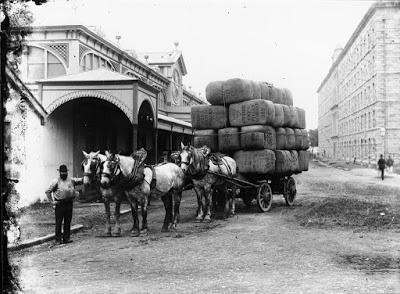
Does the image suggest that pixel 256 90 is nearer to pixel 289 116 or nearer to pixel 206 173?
pixel 289 116

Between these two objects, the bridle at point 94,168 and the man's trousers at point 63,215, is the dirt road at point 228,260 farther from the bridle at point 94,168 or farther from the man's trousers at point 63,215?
the bridle at point 94,168

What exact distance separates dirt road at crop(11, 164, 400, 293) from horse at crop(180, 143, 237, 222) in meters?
0.84

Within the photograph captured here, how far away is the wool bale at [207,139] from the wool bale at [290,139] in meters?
2.52

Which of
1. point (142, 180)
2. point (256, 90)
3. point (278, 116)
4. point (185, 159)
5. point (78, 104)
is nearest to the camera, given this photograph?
point (142, 180)

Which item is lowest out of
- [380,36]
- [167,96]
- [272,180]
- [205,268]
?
[205,268]

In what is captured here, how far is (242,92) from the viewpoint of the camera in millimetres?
13422

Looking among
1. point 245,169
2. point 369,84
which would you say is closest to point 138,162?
point 245,169

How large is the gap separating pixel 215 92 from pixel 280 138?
250 centimetres

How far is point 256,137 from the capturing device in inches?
509

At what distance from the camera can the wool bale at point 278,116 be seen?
14052 mm

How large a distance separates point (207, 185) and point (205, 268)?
5279 millimetres

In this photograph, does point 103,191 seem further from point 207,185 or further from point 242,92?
point 242,92

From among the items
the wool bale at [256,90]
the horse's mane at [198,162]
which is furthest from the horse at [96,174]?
the wool bale at [256,90]

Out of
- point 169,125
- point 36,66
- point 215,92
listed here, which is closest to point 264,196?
point 215,92
